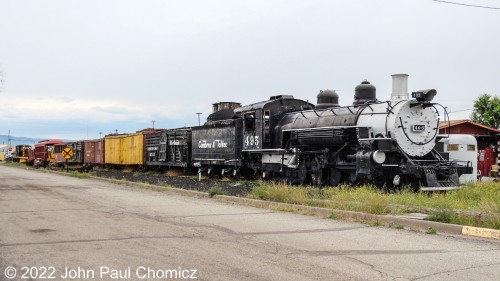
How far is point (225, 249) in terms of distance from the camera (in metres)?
6.55

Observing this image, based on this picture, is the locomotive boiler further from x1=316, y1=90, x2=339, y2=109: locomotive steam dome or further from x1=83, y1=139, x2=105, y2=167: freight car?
x1=83, y1=139, x2=105, y2=167: freight car

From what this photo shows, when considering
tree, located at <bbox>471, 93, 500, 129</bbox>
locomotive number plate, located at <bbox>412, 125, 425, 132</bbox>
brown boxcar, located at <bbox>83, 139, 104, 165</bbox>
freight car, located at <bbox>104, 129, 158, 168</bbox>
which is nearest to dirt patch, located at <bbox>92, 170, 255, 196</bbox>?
locomotive number plate, located at <bbox>412, 125, 425, 132</bbox>

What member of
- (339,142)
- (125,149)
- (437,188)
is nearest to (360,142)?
(339,142)

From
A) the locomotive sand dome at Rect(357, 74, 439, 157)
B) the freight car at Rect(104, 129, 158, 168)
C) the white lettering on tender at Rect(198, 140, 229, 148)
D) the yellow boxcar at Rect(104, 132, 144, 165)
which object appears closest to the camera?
the locomotive sand dome at Rect(357, 74, 439, 157)

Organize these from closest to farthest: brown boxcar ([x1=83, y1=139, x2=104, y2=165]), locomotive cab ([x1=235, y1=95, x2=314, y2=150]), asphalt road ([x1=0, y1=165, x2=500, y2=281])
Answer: asphalt road ([x1=0, y1=165, x2=500, y2=281]) < locomotive cab ([x1=235, y1=95, x2=314, y2=150]) < brown boxcar ([x1=83, y1=139, x2=104, y2=165])

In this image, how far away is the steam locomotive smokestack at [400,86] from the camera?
15.2 meters

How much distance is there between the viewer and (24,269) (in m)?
5.32

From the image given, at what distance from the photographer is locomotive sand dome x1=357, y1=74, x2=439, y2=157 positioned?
14.4m

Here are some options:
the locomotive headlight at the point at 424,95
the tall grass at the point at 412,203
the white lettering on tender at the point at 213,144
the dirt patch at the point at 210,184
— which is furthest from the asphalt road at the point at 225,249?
the white lettering on tender at the point at 213,144

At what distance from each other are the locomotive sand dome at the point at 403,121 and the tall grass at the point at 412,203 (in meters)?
2.02

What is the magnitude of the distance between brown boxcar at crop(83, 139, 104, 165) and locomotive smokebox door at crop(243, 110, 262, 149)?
25.3 meters

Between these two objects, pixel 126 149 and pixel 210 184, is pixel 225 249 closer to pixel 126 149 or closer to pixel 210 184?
pixel 210 184

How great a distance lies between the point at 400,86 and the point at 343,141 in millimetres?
2555

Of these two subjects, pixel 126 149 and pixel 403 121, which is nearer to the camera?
pixel 403 121
